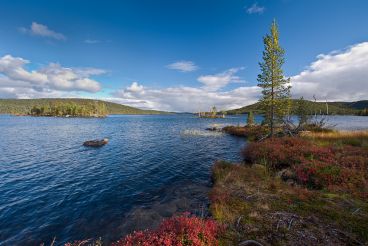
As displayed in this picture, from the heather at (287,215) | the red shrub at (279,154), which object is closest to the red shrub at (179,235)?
the heather at (287,215)

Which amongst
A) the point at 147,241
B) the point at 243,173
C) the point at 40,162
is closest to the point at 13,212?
the point at 147,241

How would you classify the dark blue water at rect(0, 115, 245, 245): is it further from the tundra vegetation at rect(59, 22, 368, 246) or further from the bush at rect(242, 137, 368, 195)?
the bush at rect(242, 137, 368, 195)

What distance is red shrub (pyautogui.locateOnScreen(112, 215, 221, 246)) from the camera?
615cm

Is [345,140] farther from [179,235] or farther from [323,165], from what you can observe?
[179,235]

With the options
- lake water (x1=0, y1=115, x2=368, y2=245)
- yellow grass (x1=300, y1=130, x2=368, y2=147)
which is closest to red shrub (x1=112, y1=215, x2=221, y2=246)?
lake water (x1=0, y1=115, x2=368, y2=245)

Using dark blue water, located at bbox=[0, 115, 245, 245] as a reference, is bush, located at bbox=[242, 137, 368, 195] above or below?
above

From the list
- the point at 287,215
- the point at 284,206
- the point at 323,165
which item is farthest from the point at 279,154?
the point at 287,215

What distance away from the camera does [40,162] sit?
80.1ft

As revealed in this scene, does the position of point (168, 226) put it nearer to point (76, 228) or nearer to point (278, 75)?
point (76, 228)

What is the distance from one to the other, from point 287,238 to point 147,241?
18.0 feet

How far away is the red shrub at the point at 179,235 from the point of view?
615cm

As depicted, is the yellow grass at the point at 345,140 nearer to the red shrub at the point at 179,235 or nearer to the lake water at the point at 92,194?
the lake water at the point at 92,194

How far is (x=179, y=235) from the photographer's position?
21.2 feet

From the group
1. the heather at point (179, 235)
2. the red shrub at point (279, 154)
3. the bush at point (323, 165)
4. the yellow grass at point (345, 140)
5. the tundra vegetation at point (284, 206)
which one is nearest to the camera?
the heather at point (179, 235)
